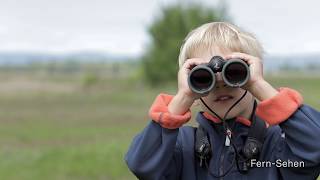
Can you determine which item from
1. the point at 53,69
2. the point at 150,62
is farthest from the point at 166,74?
the point at 53,69

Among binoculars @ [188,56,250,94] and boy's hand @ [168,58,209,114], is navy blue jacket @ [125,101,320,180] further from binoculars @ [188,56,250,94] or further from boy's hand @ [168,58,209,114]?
binoculars @ [188,56,250,94]

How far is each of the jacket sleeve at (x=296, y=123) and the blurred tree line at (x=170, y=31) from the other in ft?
A: 137

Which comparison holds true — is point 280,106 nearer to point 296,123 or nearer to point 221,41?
point 296,123

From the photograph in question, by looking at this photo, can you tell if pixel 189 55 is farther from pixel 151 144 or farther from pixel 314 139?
pixel 314 139

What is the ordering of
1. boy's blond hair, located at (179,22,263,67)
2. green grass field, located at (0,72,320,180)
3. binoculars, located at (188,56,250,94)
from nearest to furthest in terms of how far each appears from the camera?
1. binoculars, located at (188,56,250,94)
2. boy's blond hair, located at (179,22,263,67)
3. green grass field, located at (0,72,320,180)

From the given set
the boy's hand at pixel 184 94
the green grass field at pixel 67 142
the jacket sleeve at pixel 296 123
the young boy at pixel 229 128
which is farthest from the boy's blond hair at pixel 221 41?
the green grass field at pixel 67 142

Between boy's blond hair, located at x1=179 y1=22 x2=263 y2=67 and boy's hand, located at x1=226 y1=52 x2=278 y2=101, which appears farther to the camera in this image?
boy's blond hair, located at x1=179 y1=22 x2=263 y2=67

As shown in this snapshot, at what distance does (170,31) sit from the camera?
4666cm

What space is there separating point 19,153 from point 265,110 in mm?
11246

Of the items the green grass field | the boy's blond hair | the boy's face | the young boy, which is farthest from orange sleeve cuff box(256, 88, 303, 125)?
the green grass field

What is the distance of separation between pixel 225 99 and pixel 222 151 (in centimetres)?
23

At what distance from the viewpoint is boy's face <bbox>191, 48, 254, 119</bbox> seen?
283 cm

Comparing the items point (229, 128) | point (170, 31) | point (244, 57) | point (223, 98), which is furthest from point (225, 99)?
point (170, 31)

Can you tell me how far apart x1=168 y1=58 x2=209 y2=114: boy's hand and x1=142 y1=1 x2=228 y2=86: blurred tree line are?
1642 inches
